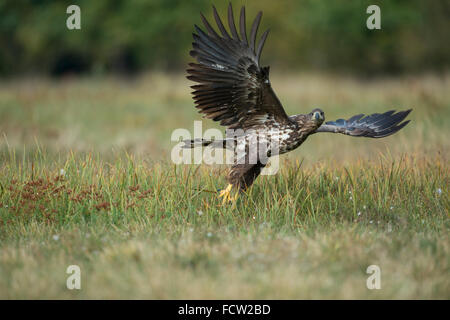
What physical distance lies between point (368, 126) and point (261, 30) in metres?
20.1

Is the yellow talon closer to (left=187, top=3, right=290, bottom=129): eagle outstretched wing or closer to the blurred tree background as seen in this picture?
(left=187, top=3, right=290, bottom=129): eagle outstretched wing

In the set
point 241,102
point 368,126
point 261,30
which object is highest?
point 261,30

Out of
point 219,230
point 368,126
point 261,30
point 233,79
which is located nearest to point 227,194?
point 219,230

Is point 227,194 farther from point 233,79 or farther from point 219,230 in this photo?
point 233,79

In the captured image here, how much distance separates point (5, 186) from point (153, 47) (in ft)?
78.3

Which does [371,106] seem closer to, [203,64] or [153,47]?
[203,64]

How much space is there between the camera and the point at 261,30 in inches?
993

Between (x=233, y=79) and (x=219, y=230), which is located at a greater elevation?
(x=233, y=79)

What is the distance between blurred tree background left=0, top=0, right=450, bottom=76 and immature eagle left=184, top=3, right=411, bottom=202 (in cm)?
1771

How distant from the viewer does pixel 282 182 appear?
18.9 feet

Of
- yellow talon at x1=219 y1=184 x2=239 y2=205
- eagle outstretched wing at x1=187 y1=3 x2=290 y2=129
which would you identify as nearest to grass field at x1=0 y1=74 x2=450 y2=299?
yellow talon at x1=219 y1=184 x2=239 y2=205

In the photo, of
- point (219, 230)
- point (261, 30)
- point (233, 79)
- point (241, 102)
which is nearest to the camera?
point (219, 230)

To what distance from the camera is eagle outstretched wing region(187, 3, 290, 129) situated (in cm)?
501

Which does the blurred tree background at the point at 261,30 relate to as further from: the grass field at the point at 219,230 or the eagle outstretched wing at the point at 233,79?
the eagle outstretched wing at the point at 233,79
